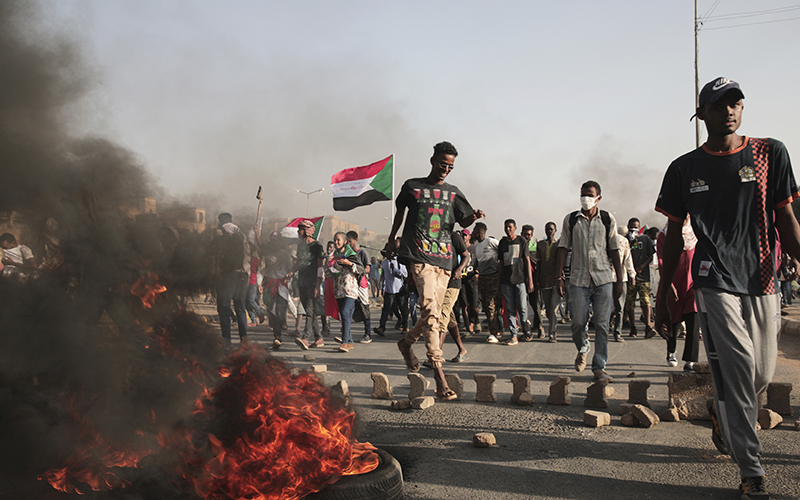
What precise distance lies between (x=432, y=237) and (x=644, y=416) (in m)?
2.42

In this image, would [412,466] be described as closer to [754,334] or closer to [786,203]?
[754,334]

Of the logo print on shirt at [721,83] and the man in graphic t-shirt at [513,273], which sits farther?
the man in graphic t-shirt at [513,273]

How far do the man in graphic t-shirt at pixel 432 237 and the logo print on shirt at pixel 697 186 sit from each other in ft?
7.69

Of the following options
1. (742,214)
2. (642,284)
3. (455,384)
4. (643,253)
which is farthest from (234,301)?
(643,253)

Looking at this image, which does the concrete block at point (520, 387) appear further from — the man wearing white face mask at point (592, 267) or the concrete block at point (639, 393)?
the man wearing white face mask at point (592, 267)

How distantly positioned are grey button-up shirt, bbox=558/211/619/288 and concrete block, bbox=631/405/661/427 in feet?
6.42

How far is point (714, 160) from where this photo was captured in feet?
10.7

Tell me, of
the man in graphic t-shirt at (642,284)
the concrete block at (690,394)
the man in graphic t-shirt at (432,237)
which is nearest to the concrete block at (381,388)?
the man in graphic t-shirt at (432,237)

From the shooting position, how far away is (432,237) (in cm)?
546

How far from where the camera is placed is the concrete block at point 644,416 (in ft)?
13.9

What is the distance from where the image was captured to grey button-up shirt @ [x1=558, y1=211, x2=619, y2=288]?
606 centimetres

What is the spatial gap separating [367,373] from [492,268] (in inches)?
176

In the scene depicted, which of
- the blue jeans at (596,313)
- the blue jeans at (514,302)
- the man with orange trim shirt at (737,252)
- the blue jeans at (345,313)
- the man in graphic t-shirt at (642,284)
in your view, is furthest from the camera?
the man in graphic t-shirt at (642,284)

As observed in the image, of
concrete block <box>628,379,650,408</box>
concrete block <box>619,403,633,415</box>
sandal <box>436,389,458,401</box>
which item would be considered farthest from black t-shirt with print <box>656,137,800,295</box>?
sandal <box>436,389,458,401</box>
